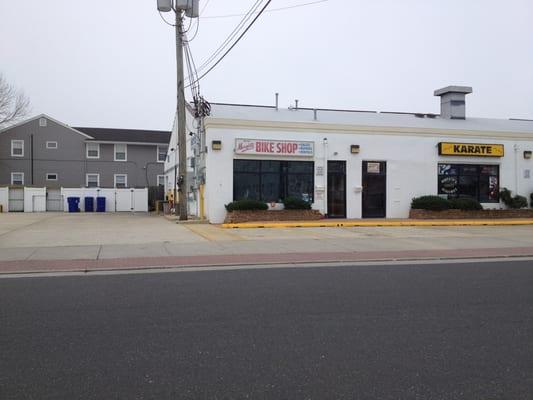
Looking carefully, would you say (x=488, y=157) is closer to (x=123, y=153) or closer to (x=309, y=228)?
(x=309, y=228)

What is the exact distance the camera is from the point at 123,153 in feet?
160

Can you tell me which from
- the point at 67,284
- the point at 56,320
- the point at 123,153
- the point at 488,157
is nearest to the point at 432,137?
the point at 488,157

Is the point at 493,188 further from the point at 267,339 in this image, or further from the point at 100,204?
the point at 100,204

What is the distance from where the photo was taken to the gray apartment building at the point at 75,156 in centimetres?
4606

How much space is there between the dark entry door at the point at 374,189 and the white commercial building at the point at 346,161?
48 mm

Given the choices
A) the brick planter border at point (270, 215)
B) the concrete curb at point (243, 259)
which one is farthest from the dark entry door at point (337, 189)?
the concrete curb at point (243, 259)

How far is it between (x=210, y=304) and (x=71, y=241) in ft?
33.1

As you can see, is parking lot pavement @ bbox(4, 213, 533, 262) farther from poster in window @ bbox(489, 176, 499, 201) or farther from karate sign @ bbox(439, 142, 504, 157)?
poster in window @ bbox(489, 176, 499, 201)

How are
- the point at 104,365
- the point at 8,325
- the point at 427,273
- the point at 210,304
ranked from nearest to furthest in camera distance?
the point at 104,365
the point at 8,325
the point at 210,304
the point at 427,273

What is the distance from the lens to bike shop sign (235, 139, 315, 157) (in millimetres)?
23781

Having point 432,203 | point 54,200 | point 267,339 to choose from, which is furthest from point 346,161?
point 54,200

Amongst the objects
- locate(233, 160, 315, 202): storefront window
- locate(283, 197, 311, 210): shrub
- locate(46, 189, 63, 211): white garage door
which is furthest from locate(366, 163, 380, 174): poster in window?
locate(46, 189, 63, 211): white garage door

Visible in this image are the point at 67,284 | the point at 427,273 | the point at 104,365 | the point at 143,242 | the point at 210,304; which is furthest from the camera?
the point at 143,242

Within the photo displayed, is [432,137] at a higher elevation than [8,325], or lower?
higher
